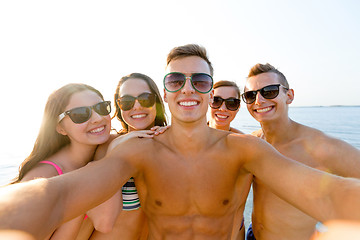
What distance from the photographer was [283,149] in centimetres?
334

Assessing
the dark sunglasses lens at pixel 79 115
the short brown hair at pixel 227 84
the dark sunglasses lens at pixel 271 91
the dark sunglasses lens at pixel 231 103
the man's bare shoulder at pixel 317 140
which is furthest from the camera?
the short brown hair at pixel 227 84

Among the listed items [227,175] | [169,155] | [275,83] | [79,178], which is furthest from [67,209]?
[275,83]

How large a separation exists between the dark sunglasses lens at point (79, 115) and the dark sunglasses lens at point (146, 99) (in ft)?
2.99

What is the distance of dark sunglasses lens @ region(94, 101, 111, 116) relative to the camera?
9.73 ft

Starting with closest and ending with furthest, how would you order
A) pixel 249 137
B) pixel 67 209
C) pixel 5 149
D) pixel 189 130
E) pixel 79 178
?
1. pixel 67 209
2. pixel 79 178
3. pixel 249 137
4. pixel 189 130
5. pixel 5 149

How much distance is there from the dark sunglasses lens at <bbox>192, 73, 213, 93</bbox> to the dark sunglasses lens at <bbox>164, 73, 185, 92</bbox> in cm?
15

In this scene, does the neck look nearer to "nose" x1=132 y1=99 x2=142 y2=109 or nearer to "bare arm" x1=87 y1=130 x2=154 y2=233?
"bare arm" x1=87 y1=130 x2=154 y2=233

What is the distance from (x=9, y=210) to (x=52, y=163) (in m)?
1.85

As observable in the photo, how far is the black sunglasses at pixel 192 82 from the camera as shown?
250 centimetres

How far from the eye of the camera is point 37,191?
120 cm

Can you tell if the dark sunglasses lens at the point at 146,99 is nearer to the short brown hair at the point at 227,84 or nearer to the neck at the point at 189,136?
the neck at the point at 189,136

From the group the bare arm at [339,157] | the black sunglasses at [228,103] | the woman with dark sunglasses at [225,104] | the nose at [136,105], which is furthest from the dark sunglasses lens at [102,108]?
the bare arm at [339,157]

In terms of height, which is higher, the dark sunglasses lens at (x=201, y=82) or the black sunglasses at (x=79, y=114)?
the dark sunglasses lens at (x=201, y=82)

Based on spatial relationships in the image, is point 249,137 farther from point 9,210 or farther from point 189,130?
point 9,210
